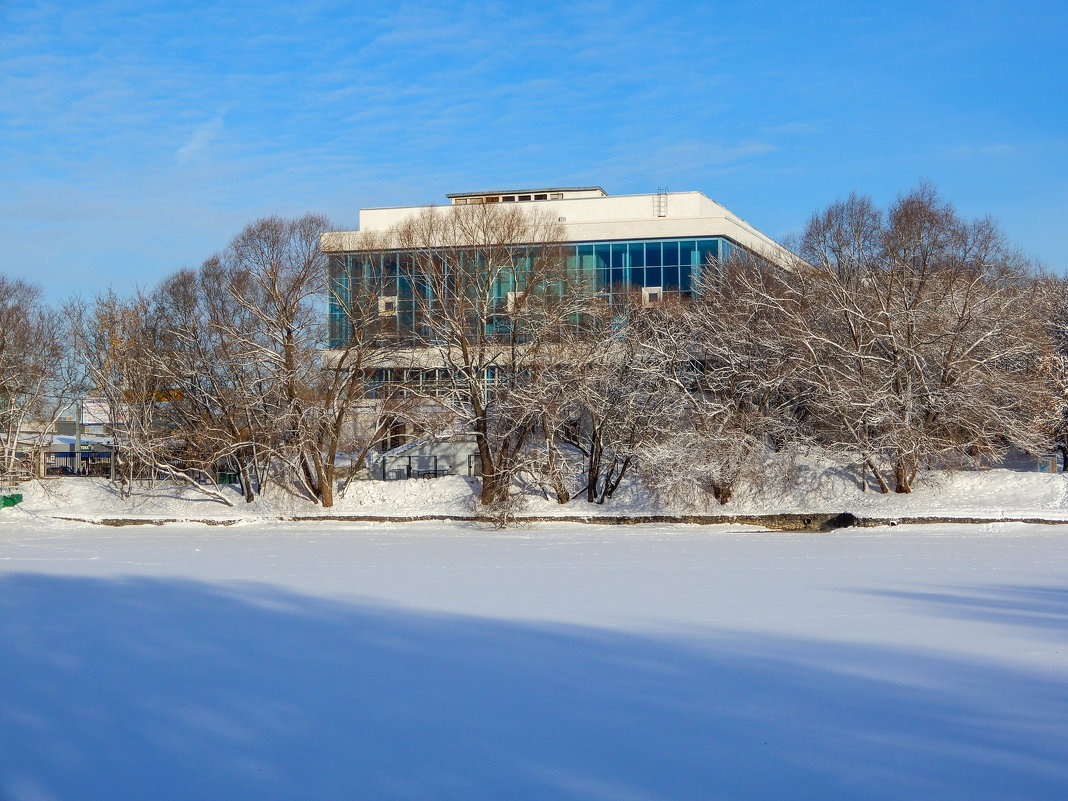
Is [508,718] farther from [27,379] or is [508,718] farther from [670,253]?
[670,253]

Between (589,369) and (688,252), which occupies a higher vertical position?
(688,252)

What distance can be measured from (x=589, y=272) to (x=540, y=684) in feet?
111

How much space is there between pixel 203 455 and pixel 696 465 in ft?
67.2

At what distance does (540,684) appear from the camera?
32.9 ft

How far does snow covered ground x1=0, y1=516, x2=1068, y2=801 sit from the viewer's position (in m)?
7.46

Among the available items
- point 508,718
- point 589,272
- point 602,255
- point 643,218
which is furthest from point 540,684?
point 643,218

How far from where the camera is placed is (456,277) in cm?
3809

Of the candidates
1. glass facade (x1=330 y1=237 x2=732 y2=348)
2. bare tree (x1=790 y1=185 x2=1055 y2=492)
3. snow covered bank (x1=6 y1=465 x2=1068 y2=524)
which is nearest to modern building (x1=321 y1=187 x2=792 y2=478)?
glass facade (x1=330 y1=237 x2=732 y2=348)

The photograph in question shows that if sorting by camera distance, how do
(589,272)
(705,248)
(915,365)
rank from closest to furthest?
1. (915,365)
2. (589,272)
3. (705,248)

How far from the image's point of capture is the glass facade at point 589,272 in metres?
39.9

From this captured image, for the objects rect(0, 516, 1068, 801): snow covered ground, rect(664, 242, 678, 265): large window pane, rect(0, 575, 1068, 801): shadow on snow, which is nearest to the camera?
rect(0, 575, 1068, 801): shadow on snow

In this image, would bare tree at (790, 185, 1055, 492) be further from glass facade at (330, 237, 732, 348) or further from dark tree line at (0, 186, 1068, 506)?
glass facade at (330, 237, 732, 348)

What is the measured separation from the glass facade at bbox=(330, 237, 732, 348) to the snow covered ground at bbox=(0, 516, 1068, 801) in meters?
21.9

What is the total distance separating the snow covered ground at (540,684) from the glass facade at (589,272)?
21.9m
